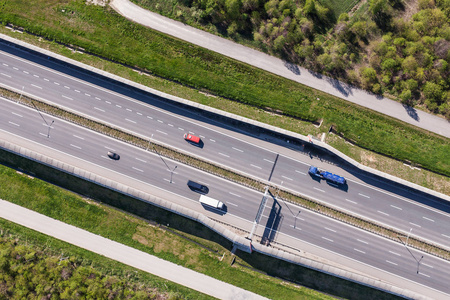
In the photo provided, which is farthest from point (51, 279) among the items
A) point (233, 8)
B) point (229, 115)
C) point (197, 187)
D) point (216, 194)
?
point (233, 8)

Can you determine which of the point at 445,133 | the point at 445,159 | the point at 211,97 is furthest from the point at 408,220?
the point at 211,97

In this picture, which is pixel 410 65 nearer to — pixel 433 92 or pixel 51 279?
pixel 433 92

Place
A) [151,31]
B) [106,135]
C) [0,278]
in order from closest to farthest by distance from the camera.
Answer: [0,278]
[106,135]
[151,31]

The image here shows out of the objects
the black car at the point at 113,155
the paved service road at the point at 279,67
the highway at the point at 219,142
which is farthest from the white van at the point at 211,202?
the paved service road at the point at 279,67

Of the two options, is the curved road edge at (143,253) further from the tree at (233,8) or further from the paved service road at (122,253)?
the tree at (233,8)

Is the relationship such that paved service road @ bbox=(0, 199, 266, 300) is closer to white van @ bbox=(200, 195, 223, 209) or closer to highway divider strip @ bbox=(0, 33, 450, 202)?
white van @ bbox=(200, 195, 223, 209)

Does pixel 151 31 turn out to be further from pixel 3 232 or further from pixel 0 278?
pixel 0 278
